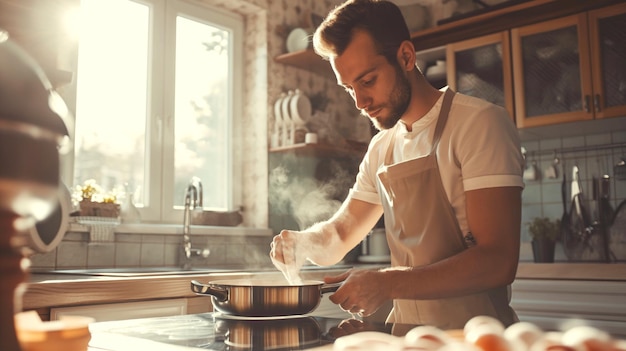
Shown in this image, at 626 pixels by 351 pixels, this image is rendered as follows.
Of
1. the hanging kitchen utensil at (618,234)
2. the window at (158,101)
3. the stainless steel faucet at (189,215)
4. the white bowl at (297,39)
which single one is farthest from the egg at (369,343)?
the white bowl at (297,39)

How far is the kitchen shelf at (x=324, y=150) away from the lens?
3267 mm

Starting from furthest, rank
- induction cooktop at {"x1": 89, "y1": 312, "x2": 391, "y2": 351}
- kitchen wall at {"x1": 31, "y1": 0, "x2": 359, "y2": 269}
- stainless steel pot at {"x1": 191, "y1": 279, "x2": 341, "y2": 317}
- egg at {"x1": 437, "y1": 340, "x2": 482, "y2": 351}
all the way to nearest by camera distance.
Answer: kitchen wall at {"x1": 31, "y1": 0, "x2": 359, "y2": 269} → stainless steel pot at {"x1": 191, "y1": 279, "x2": 341, "y2": 317} → induction cooktop at {"x1": 89, "y1": 312, "x2": 391, "y2": 351} → egg at {"x1": 437, "y1": 340, "x2": 482, "y2": 351}

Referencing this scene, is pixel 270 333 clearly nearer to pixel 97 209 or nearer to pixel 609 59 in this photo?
pixel 97 209

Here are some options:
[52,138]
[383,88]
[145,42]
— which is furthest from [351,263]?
[52,138]

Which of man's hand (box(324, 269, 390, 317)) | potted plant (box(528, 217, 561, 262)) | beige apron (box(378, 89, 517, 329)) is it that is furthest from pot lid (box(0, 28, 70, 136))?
potted plant (box(528, 217, 561, 262))

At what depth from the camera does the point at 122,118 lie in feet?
9.66

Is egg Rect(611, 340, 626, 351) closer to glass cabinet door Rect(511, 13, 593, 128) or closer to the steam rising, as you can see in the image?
glass cabinet door Rect(511, 13, 593, 128)

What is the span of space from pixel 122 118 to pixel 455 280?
208 centimetres

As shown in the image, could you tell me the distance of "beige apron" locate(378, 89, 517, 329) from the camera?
4.88ft

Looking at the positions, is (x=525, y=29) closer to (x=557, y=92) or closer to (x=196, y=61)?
(x=557, y=92)

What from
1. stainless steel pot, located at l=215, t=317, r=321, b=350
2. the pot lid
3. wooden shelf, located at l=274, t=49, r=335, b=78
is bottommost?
stainless steel pot, located at l=215, t=317, r=321, b=350

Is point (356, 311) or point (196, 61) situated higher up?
point (196, 61)

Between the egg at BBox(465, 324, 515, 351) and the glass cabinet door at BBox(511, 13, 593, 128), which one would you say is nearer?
the egg at BBox(465, 324, 515, 351)

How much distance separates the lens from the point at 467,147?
1494 millimetres
